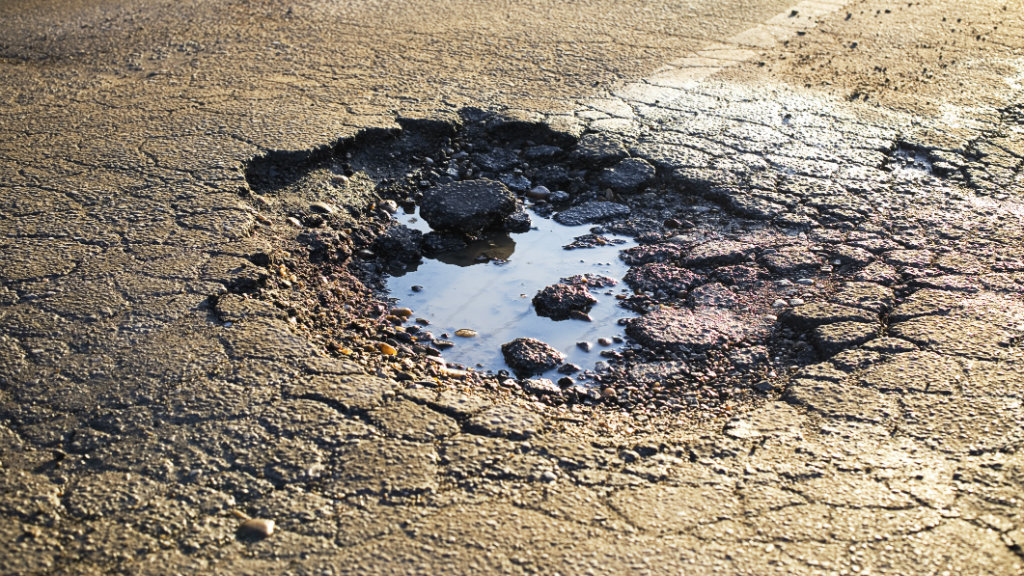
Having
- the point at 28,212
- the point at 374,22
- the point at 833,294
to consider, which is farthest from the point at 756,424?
the point at 374,22

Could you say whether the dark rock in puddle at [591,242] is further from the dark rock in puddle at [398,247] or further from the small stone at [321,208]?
the small stone at [321,208]

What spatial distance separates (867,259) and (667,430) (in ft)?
4.22

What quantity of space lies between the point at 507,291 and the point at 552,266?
9.4 inches

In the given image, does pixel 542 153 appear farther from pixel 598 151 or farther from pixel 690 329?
pixel 690 329

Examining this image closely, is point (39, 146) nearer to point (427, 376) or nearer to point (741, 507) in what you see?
point (427, 376)

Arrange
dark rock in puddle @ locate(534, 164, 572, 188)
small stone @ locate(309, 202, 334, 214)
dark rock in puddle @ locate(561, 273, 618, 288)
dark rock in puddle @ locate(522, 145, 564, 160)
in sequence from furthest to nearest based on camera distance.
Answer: dark rock in puddle @ locate(522, 145, 564, 160) < dark rock in puddle @ locate(534, 164, 572, 188) < small stone @ locate(309, 202, 334, 214) < dark rock in puddle @ locate(561, 273, 618, 288)

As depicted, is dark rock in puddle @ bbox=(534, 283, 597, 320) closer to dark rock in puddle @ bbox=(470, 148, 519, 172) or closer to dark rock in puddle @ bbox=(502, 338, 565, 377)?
dark rock in puddle @ bbox=(502, 338, 565, 377)

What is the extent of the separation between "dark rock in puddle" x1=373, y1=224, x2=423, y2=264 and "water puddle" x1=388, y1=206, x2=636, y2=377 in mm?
58

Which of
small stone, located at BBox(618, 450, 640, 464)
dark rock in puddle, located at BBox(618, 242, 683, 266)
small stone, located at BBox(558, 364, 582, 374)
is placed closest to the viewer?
small stone, located at BBox(618, 450, 640, 464)

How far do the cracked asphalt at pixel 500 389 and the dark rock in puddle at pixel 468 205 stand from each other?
0.33 meters

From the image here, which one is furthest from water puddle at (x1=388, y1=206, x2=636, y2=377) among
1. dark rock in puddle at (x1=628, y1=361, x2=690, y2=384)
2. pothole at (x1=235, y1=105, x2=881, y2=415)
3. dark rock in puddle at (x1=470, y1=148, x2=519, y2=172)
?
dark rock in puddle at (x1=470, y1=148, x2=519, y2=172)

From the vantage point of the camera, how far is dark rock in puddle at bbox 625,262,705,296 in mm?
3170

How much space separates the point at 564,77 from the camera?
4.79 meters

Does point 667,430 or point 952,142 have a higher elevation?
point 952,142
